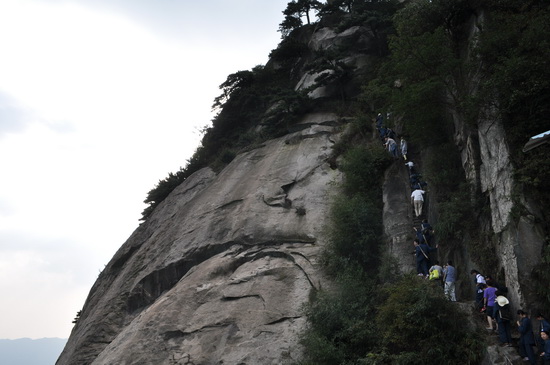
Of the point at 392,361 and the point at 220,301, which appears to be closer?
the point at 392,361

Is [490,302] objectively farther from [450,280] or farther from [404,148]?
[404,148]

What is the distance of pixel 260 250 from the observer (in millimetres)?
18203

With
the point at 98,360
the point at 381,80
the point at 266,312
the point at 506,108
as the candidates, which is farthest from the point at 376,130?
the point at 98,360

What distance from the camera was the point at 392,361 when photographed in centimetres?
1163

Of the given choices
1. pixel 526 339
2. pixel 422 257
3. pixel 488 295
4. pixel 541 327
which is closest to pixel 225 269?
pixel 422 257

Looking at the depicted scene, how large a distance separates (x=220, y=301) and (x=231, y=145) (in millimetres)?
15109

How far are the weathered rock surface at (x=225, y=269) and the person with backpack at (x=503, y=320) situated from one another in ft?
19.1

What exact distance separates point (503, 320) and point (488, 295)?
0.79 meters

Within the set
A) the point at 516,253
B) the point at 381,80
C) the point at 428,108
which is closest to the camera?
the point at 516,253

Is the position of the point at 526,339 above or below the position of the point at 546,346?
above

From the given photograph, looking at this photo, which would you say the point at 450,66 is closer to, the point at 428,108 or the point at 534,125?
the point at 428,108

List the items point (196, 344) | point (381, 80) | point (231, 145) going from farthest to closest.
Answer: point (231, 145) < point (381, 80) < point (196, 344)

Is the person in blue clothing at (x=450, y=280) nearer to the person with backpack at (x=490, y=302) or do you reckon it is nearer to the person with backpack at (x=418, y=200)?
the person with backpack at (x=490, y=302)

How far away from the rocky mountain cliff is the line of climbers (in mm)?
465
